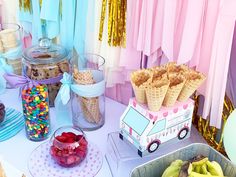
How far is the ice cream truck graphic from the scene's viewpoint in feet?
3.24

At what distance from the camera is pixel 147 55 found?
3.82 feet

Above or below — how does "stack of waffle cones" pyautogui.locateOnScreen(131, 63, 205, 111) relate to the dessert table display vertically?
above

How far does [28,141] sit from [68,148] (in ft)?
0.68

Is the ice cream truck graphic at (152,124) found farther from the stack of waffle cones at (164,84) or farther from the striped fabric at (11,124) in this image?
the striped fabric at (11,124)

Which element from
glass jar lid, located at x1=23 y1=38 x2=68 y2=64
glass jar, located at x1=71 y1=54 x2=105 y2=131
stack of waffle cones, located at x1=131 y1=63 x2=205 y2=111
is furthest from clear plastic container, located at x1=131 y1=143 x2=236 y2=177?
glass jar lid, located at x1=23 y1=38 x2=68 y2=64

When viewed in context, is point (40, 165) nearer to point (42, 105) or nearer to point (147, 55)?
point (42, 105)

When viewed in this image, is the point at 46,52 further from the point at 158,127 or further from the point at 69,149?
the point at 158,127

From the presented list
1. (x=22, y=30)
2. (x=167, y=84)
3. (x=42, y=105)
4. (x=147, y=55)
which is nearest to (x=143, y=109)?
(x=167, y=84)

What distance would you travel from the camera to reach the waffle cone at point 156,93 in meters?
0.94

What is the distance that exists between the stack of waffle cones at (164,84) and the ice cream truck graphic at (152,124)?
0.02 meters

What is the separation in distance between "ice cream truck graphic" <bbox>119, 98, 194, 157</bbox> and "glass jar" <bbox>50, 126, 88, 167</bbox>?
129 millimetres

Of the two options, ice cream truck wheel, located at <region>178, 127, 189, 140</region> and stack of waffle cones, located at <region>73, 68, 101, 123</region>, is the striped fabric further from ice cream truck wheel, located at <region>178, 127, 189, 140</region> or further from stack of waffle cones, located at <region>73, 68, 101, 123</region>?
ice cream truck wheel, located at <region>178, 127, 189, 140</region>

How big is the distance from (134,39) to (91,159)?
0.40 metres

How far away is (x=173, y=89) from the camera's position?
97 cm
